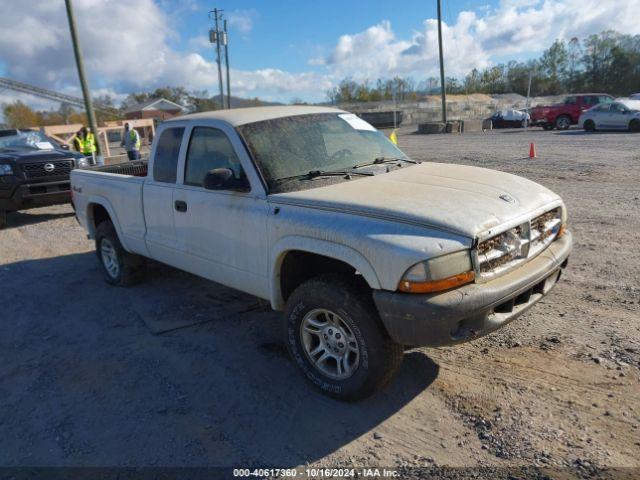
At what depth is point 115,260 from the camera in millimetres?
5852

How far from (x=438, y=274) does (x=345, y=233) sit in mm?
611

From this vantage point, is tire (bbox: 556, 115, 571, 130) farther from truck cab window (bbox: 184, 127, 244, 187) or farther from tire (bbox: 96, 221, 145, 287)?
truck cab window (bbox: 184, 127, 244, 187)

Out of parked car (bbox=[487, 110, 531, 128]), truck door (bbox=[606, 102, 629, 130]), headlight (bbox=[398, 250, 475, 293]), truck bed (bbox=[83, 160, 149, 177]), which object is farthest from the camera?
parked car (bbox=[487, 110, 531, 128])

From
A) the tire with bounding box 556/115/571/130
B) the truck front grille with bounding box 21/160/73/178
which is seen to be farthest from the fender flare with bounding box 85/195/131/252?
the tire with bounding box 556/115/571/130

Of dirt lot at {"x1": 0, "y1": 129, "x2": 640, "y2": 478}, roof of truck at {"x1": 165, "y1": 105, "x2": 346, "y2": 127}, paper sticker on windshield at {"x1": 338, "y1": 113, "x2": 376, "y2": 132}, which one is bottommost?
dirt lot at {"x1": 0, "y1": 129, "x2": 640, "y2": 478}

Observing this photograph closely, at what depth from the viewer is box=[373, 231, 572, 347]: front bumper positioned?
2715 millimetres

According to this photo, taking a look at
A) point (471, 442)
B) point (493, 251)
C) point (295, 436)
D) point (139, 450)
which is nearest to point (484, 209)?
point (493, 251)

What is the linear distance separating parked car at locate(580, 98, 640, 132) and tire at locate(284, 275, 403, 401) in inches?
905

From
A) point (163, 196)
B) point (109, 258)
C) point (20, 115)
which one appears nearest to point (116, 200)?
point (109, 258)

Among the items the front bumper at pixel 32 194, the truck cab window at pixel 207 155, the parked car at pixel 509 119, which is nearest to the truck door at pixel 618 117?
the parked car at pixel 509 119

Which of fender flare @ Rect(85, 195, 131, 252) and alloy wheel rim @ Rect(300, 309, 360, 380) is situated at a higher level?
fender flare @ Rect(85, 195, 131, 252)

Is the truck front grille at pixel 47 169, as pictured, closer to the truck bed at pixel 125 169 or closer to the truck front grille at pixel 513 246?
the truck bed at pixel 125 169

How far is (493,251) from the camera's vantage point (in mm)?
2982

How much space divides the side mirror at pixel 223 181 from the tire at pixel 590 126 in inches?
938
